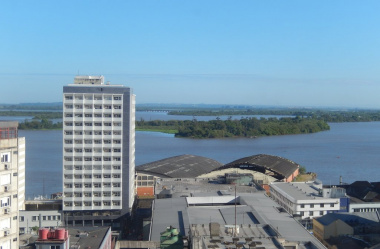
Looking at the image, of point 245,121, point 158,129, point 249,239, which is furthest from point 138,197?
point 158,129

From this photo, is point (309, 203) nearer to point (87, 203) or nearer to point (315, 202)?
point (315, 202)

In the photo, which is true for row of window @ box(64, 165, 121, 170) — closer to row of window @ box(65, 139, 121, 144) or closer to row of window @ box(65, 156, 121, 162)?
row of window @ box(65, 156, 121, 162)

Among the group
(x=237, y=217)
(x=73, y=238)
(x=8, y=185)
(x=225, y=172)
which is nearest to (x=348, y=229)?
(x=237, y=217)

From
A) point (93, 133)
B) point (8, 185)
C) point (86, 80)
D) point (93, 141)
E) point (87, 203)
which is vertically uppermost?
point (86, 80)

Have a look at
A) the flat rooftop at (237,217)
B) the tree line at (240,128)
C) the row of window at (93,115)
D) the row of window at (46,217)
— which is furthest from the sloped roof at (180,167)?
the tree line at (240,128)

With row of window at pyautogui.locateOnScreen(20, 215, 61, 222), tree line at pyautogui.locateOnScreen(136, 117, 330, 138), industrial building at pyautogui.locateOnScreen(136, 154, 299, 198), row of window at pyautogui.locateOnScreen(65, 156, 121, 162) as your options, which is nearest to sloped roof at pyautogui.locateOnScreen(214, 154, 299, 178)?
industrial building at pyautogui.locateOnScreen(136, 154, 299, 198)

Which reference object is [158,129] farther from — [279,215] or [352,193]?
[279,215]
